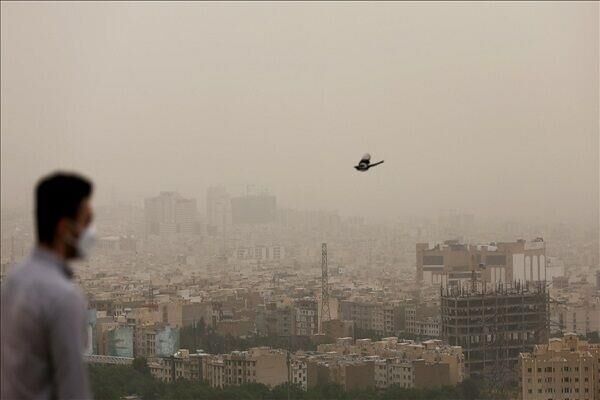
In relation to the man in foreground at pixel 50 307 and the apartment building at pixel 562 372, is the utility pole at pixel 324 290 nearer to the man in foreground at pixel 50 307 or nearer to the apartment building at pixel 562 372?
the apartment building at pixel 562 372

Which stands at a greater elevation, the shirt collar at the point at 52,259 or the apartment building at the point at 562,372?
the shirt collar at the point at 52,259

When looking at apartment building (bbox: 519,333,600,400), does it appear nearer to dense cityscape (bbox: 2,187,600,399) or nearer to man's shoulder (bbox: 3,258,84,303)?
dense cityscape (bbox: 2,187,600,399)

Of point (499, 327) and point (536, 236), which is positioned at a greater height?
point (536, 236)

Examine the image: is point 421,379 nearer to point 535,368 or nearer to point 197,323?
point 535,368

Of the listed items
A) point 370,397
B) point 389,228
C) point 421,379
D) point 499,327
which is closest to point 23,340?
point 370,397

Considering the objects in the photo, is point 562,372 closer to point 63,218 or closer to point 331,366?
point 331,366

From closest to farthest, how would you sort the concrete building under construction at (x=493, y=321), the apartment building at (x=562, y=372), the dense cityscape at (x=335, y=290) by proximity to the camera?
the apartment building at (x=562, y=372)
the dense cityscape at (x=335, y=290)
the concrete building under construction at (x=493, y=321)

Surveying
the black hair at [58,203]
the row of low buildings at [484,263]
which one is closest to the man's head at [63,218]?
the black hair at [58,203]
